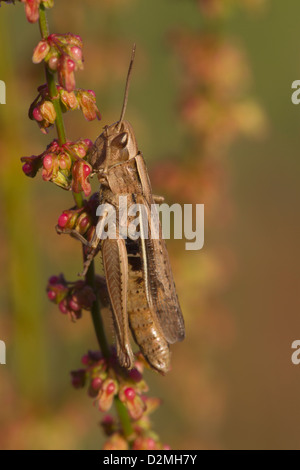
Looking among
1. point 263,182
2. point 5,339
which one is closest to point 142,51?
point 5,339

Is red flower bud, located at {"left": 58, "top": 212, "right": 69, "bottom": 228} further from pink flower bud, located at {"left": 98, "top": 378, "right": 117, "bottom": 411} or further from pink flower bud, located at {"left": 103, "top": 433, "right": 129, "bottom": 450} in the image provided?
pink flower bud, located at {"left": 103, "top": 433, "right": 129, "bottom": 450}

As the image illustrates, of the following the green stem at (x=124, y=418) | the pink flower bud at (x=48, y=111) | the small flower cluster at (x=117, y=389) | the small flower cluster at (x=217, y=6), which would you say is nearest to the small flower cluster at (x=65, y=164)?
the pink flower bud at (x=48, y=111)

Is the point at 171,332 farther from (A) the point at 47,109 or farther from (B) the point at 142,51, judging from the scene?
(B) the point at 142,51

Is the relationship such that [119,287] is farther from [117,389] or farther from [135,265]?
[117,389]

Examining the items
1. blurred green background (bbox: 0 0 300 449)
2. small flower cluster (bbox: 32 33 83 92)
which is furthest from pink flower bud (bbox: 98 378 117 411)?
blurred green background (bbox: 0 0 300 449)

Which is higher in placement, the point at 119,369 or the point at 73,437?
the point at 119,369

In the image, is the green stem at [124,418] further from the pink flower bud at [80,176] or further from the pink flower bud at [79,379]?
the pink flower bud at [80,176]

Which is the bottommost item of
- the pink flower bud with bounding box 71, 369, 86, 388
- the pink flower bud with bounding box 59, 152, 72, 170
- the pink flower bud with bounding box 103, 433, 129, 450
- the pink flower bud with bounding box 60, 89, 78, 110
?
the pink flower bud with bounding box 103, 433, 129, 450
